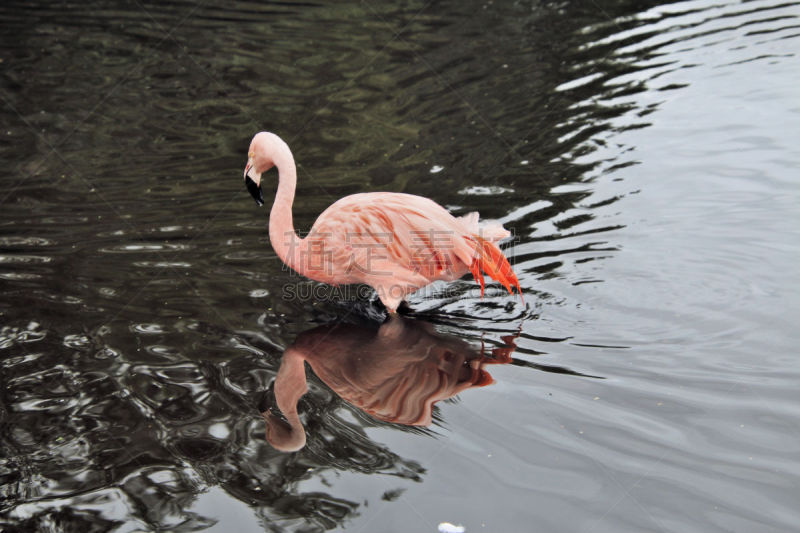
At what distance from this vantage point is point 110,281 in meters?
5.38

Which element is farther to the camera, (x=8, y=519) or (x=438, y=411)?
(x=438, y=411)

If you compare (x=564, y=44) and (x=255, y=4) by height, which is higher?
(x=255, y=4)

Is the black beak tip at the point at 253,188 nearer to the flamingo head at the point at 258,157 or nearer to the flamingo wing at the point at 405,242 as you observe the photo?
the flamingo head at the point at 258,157

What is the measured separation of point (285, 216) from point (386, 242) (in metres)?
0.70

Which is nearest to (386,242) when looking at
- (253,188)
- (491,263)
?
(491,263)

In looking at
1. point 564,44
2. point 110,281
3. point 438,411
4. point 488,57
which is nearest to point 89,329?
point 110,281

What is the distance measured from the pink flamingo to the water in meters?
0.33

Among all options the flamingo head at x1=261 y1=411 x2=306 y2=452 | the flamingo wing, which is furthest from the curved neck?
the flamingo head at x1=261 y1=411 x2=306 y2=452

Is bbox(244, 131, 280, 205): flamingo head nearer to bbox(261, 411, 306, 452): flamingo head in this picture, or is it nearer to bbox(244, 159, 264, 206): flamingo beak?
bbox(244, 159, 264, 206): flamingo beak

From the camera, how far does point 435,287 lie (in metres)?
5.56

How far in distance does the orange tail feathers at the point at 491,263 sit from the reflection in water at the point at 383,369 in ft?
1.36

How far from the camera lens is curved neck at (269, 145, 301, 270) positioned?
16.3 feet

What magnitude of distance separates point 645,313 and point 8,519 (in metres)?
3.68

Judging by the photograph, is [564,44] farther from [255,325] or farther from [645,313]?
[255,325]
